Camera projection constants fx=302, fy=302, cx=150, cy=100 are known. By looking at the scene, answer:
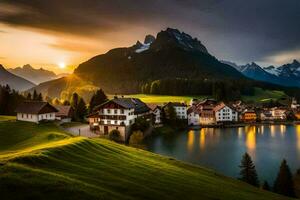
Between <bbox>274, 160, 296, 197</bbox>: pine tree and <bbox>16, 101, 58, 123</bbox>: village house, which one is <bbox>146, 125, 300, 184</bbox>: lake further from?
<bbox>16, 101, 58, 123</bbox>: village house

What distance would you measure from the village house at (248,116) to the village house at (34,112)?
329 feet

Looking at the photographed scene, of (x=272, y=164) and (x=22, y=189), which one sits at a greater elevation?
(x=22, y=189)

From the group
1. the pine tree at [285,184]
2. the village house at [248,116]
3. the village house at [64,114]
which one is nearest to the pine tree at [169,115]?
the village house at [64,114]

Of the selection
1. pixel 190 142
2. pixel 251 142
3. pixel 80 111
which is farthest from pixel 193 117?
pixel 80 111

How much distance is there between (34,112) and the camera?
70.8 m

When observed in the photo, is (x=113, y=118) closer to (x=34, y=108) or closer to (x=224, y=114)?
(x=34, y=108)

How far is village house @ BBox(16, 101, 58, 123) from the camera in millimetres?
71312

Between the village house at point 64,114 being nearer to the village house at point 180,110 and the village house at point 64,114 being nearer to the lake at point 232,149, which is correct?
the lake at point 232,149

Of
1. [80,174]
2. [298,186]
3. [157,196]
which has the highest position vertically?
[80,174]

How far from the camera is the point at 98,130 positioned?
8700 cm

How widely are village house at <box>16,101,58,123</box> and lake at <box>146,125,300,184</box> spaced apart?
2709 centimetres

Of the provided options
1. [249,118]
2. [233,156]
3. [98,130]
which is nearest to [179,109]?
[249,118]

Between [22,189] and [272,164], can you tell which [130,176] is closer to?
[22,189]

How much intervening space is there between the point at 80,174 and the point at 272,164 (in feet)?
161
